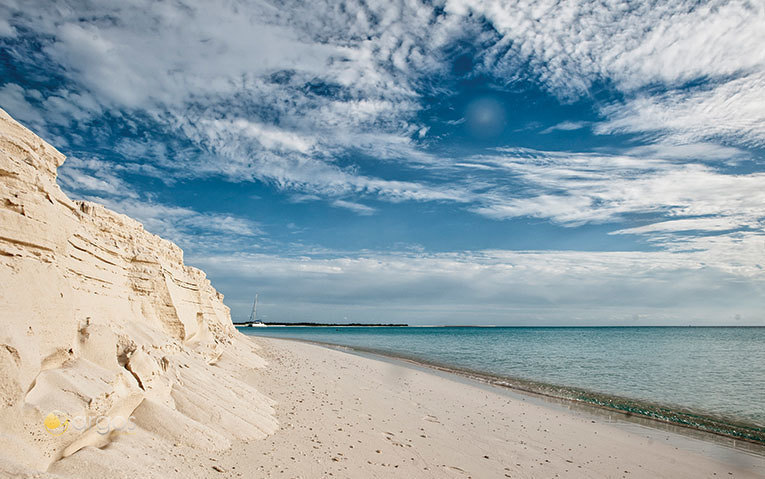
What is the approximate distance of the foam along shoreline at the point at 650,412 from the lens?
39.4 feet

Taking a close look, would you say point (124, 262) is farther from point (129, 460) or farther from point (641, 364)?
point (641, 364)

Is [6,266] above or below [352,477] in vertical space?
above

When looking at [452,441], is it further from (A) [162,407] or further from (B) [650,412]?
(B) [650,412]

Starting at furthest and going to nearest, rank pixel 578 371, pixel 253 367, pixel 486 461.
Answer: pixel 578 371, pixel 253 367, pixel 486 461

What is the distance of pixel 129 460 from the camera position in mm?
4762

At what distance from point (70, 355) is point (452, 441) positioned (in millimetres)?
7526

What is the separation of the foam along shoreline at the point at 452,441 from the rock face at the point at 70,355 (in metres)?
1.19

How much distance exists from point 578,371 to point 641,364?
27.0 ft

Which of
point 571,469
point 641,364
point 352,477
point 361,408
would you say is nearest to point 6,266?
point 352,477

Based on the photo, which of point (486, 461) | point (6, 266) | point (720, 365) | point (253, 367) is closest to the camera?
point (6, 266)

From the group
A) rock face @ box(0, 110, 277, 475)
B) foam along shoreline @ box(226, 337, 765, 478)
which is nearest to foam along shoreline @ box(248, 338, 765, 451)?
foam along shoreline @ box(226, 337, 765, 478)

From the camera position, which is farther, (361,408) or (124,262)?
(361,408)

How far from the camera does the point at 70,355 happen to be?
18.0 ft

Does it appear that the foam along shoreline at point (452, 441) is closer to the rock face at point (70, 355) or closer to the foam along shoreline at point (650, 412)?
the foam along shoreline at point (650, 412)
